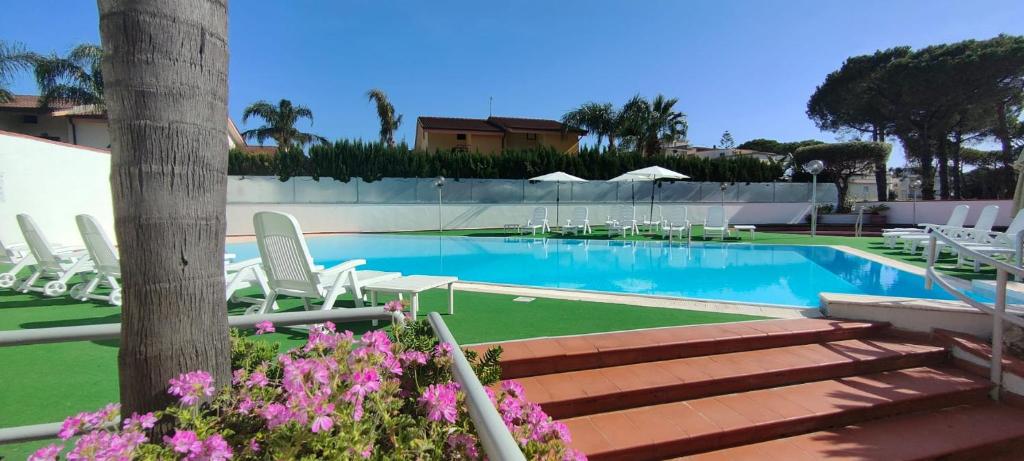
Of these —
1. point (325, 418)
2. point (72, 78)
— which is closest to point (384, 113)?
point (72, 78)

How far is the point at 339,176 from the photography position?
20.0m

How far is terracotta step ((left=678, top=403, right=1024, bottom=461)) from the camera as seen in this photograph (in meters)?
2.52

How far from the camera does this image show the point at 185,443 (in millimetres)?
1131

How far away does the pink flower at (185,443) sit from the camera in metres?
1.12

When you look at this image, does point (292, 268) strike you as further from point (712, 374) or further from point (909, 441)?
point (909, 441)

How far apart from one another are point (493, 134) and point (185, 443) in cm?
3247

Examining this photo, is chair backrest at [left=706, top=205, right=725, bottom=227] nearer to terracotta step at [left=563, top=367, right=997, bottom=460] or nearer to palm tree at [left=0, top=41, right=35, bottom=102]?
terracotta step at [left=563, top=367, right=997, bottom=460]

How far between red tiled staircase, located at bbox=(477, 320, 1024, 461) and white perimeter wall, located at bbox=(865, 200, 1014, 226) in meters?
23.7

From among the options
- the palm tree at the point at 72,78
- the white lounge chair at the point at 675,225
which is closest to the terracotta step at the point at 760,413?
the white lounge chair at the point at 675,225

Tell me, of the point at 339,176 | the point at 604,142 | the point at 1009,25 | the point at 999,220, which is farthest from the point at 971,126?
the point at 339,176

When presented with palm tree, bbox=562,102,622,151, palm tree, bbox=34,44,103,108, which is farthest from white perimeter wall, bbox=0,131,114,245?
palm tree, bbox=562,102,622,151

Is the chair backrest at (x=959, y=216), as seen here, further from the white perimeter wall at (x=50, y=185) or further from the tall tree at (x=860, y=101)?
the white perimeter wall at (x=50, y=185)

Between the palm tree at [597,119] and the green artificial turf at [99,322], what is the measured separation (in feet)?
96.5

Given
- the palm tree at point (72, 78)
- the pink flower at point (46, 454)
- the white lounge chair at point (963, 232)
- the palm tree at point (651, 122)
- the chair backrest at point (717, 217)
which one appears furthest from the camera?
the palm tree at point (651, 122)
